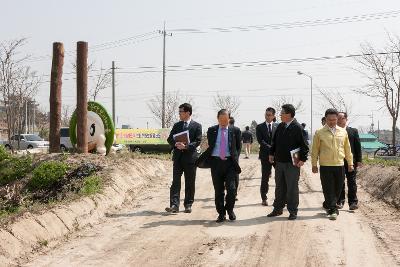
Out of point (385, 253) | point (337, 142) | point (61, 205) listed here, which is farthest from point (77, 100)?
point (385, 253)

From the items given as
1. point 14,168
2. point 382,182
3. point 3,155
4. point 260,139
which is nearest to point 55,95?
point 3,155

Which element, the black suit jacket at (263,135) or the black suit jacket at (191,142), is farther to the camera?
the black suit jacket at (263,135)

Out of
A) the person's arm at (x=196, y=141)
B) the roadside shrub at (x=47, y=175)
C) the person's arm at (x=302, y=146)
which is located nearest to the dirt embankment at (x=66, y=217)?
the roadside shrub at (x=47, y=175)

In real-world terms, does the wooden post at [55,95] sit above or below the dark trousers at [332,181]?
above

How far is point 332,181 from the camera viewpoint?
8820 millimetres

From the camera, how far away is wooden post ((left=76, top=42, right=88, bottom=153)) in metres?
15.0

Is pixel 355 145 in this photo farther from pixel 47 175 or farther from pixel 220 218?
pixel 47 175

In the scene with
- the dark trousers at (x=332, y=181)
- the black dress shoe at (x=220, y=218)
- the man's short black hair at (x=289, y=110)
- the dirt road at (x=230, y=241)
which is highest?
the man's short black hair at (x=289, y=110)

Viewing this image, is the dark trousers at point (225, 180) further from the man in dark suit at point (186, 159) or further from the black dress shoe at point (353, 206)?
the black dress shoe at point (353, 206)

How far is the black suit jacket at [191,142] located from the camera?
920 cm

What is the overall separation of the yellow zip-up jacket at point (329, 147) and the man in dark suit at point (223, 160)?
1439mm

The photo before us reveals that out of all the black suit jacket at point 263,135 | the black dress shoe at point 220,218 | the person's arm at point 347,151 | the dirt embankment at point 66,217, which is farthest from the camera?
the black suit jacket at point 263,135

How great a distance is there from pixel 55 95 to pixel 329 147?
9.70 metres

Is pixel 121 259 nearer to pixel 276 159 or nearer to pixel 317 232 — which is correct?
pixel 317 232
